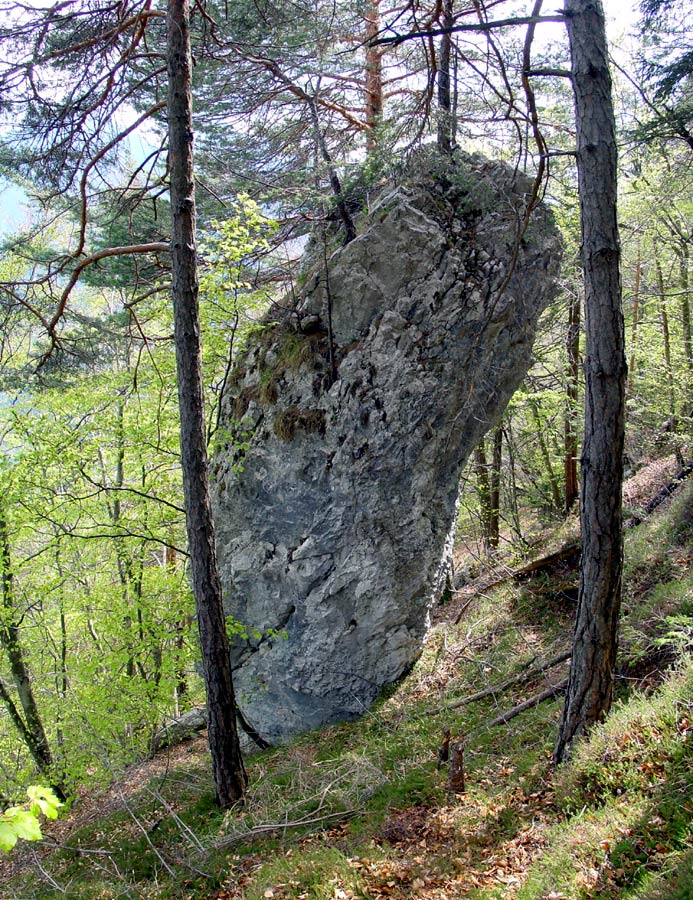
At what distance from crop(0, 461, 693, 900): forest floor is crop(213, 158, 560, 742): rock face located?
0.82 meters

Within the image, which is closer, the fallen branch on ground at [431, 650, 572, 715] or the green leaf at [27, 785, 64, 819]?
the green leaf at [27, 785, 64, 819]

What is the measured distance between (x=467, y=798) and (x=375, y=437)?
4.27 m

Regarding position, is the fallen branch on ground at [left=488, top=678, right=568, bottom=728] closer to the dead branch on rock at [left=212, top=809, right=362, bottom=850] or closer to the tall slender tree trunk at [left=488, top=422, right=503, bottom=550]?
the dead branch on rock at [left=212, top=809, right=362, bottom=850]

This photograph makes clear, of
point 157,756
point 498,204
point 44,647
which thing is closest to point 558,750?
point 498,204

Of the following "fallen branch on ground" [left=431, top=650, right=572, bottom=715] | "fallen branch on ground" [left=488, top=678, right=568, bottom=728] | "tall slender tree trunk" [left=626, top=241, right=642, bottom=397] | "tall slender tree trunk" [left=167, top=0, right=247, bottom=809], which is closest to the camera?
"tall slender tree trunk" [left=167, top=0, right=247, bottom=809]

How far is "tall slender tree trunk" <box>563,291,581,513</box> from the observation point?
35.8 feet

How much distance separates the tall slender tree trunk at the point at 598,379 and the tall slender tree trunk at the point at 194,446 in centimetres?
334

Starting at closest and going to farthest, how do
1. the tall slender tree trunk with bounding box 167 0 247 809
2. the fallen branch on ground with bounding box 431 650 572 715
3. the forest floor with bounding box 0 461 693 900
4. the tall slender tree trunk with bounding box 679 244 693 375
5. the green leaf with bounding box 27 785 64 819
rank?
the green leaf with bounding box 27 785 64 819 → the forest floor with bounding box 0 461 693 900 → the tall slender tree trunk with bounding box 167 0 247 809 → the fallen branch on ground with bounding box 431 650 572 715 → the tall slender tree trunk with bounding box 679 244 693 375

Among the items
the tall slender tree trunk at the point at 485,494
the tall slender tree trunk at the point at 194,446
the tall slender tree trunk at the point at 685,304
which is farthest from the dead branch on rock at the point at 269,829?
the tall slender tree trunk at the point at 685,304

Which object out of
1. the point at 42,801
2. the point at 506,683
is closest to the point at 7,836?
the point at 42,801

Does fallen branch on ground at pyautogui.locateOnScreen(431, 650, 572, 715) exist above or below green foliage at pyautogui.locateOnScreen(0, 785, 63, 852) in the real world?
below

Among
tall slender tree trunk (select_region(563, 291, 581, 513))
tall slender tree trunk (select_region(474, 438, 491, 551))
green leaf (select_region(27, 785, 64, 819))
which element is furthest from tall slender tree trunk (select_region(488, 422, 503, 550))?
green leaf (select_region(27, 785, 64, 819))

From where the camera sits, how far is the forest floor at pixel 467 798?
3.52 m

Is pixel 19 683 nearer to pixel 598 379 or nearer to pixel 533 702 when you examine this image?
pixel 533 702
